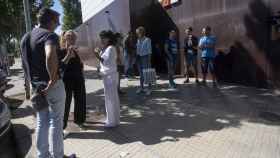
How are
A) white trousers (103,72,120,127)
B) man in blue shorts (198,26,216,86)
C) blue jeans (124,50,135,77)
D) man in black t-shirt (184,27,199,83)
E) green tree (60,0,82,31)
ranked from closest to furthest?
white trousers (103,72,120,127) → man in blue shorts (198,26,216,86) → man in black t-shirt (184,27,199,83) → blue jeans (124,50,135,77) → green tree (60,0,82,31)

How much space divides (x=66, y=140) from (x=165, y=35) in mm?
7365

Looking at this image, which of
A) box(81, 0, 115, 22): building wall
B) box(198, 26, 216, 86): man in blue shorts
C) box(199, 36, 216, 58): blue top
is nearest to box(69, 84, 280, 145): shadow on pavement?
box(198, 26, 216, 86): man in blue shorts

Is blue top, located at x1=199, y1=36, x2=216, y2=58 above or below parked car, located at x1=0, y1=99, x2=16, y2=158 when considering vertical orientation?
above

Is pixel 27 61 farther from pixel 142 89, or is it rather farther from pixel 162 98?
pixel 142 89

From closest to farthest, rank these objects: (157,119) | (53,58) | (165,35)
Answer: (53,58) < (157,119) < (165,35)

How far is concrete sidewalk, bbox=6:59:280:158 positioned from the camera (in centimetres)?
420

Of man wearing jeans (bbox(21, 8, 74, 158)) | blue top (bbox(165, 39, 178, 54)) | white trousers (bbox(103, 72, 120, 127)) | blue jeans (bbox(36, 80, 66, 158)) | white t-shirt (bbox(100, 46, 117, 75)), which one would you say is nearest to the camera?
man wearing jeans (bbox(21, 8, 74, 158))

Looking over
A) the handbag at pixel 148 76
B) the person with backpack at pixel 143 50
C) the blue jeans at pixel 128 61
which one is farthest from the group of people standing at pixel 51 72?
the blue jeans at pixel 128 61

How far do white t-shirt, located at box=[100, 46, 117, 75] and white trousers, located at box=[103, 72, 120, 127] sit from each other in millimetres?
84

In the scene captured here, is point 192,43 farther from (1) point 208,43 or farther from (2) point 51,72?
(2) point 51,72

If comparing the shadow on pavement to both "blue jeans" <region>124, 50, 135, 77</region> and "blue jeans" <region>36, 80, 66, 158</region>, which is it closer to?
"blue jeans" <region>36, 80, 66, 158</region>

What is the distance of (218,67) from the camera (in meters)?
8.95

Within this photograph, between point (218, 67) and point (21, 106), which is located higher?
point (218, 67)

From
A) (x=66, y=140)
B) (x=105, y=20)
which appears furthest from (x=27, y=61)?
(x=105, y=20)
